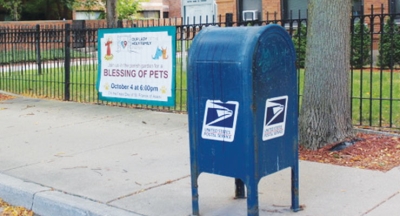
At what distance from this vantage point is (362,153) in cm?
705

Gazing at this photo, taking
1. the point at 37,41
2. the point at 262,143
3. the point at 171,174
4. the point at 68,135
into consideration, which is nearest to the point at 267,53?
the point at 262,143

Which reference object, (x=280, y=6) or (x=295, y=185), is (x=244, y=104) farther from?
(x=280, y=6)

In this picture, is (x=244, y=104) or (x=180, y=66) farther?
(x=180, y=66)

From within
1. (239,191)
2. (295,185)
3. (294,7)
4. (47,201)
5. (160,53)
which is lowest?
(47,201)

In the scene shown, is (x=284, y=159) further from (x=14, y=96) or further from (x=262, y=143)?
(x=14, y=96)

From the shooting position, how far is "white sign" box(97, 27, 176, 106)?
999 cm

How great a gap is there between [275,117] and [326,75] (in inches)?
103

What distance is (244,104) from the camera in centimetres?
461

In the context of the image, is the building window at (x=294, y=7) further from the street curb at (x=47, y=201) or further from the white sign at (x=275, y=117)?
the white sign at (x=275, y=117)

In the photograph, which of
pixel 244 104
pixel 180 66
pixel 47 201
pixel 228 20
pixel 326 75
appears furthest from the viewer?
pixel 180 66

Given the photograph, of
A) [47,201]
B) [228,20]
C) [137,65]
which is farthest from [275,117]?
[137,65]

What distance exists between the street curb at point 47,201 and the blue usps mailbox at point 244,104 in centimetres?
97

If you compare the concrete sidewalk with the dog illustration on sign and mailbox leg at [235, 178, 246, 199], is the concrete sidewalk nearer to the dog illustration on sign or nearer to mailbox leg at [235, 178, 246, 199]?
mailbox leg at [235, 178, 246, 199]

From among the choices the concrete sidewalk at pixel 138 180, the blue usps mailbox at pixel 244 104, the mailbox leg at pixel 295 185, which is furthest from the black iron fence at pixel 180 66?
the blue usps mailbox at pixel 244 104
